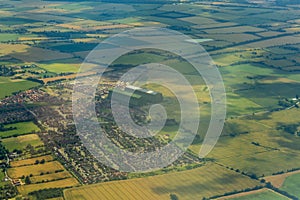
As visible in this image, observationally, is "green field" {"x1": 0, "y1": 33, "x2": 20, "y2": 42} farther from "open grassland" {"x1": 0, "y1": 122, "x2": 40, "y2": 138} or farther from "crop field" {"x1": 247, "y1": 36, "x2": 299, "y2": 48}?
"open grassland" {"x1": 0, "y1": 122, "x2": 40, "y2": 138}

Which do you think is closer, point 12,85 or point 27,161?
point 27,161

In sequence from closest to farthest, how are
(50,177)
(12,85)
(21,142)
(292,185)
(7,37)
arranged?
(292,185)
(50,177)
(21,142)
(12,85)
(7,37)

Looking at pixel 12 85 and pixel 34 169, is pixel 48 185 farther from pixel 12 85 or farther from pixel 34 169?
pixel 12 85

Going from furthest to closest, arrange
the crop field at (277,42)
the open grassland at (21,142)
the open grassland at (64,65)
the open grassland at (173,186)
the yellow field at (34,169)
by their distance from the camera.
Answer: the crop field at (277,42) → the open grassland at (64,65) → the open grassland at (21,142) → the yellow field at (34,169) → the open grassland at (173,186)

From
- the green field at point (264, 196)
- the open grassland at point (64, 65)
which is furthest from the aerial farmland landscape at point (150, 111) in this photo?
the open grassland at point (64, 65)

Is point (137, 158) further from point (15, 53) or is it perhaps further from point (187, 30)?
point (187, 30)

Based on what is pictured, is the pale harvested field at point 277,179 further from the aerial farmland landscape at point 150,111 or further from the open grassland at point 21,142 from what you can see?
the open grassland at point 21,142

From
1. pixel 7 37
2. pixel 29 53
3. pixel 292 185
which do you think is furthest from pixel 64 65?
pixel 292 185
